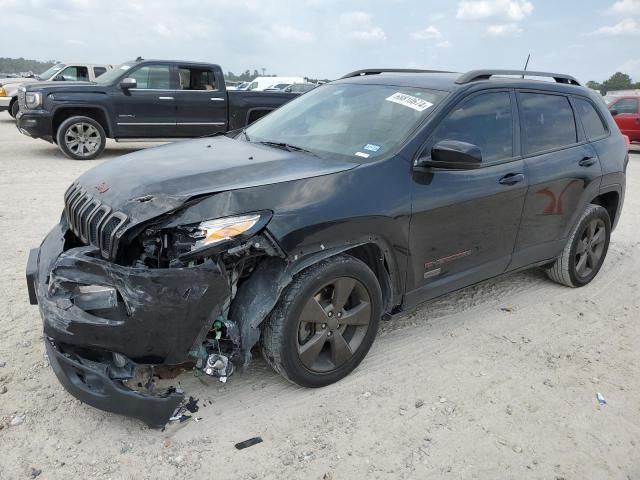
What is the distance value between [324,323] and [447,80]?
1.95 m

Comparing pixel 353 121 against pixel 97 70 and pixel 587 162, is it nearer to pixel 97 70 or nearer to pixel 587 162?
pixel 587 162

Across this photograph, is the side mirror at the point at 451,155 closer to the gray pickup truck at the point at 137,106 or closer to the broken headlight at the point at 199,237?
the broken headlight at the point at 199,237

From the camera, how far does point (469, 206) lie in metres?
3.54

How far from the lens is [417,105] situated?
3531mm

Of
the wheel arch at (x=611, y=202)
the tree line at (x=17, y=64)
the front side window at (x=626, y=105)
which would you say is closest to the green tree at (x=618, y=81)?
the front side window at (x=626, y=105)

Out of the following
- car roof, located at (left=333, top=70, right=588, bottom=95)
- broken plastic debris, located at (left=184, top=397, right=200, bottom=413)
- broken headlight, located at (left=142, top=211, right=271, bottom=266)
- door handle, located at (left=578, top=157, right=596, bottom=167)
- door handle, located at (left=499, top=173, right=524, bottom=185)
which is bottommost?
broken plastic debris, located at (left=184, top=397, right=200, bottom=413)

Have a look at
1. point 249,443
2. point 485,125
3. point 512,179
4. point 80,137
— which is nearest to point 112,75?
point 80,137

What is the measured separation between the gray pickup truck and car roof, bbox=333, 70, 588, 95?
621 centimetres

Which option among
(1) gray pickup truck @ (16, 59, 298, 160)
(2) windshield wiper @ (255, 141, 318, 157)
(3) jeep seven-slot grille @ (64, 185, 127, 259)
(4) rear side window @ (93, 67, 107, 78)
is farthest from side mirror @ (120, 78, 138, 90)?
(3) jeep seven-slot grille @ (64, 185, 127, 259)

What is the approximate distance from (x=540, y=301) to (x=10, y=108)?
15633mm

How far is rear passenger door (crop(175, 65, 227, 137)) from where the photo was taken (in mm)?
10602

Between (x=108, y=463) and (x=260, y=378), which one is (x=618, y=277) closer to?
(x=260, y=378)

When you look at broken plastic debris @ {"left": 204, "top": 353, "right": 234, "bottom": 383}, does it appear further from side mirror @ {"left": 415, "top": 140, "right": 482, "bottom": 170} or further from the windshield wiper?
side mirror @ {"left": 415, "top": 140, "right": 482, "bottom": 170}

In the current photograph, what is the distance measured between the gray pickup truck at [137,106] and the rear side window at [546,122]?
6.90m
